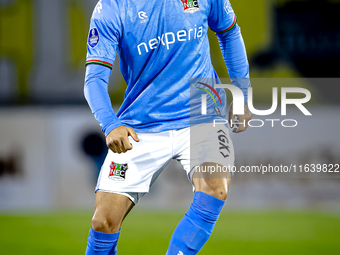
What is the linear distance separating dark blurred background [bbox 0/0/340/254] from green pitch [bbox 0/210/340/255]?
149mm

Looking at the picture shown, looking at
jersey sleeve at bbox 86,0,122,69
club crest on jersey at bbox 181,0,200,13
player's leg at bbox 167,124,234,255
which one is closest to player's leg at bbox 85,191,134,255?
player's leg at bbox 167,124,234,255

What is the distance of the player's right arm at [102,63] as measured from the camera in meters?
1.84

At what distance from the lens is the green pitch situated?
11.6 ft

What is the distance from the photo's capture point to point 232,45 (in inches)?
91.0

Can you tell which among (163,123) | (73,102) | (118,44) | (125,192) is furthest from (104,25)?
(73,102)

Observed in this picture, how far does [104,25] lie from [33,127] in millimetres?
3589

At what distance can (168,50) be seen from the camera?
2.05 m

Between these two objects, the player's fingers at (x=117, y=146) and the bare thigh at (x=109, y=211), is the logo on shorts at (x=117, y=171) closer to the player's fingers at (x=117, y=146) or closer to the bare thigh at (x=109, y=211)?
the bare thigh at (x=109, y=211)

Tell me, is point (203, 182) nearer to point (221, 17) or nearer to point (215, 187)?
point (215, 187)

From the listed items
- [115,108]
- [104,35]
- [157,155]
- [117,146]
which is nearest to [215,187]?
[157,155]

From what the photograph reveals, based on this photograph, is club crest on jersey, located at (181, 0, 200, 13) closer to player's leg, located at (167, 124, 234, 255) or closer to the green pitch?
player's leg, located at (167, 124, 234, 255)

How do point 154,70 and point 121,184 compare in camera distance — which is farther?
point 154,70

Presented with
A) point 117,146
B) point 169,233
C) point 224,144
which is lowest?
point 169,233

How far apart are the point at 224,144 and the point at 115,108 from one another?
11.2 feet
